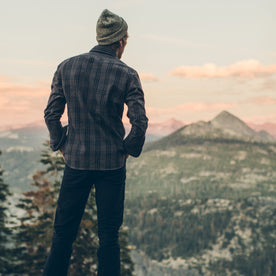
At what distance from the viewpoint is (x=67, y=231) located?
4277mm

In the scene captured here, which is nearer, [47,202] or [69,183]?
[69,183]

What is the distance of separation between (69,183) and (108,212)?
546 mm

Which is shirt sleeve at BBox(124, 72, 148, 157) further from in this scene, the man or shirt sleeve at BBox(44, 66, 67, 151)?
shirt sleeve at BBox(44, 66, 67, 151)

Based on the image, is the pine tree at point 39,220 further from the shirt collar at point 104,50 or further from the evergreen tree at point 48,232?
the shirt collar at point 104,50

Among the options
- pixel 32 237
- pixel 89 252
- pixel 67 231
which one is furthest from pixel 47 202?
pixel 67 231

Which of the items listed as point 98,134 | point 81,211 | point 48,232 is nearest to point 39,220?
point 48,232

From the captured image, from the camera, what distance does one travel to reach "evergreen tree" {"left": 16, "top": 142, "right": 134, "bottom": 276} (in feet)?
79.2

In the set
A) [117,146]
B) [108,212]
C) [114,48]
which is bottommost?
[108,212]

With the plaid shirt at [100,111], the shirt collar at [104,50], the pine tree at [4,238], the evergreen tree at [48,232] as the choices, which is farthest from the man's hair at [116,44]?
the pine tree at [4,238]

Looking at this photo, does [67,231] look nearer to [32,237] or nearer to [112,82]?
[112,82]

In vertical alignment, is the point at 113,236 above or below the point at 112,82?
below

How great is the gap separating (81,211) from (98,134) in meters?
0.93

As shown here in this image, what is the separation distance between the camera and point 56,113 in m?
4.33

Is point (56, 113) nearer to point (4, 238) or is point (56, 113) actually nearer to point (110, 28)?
point (110, 28)
